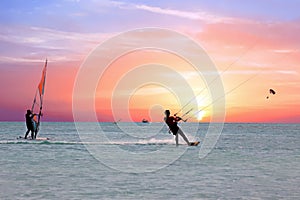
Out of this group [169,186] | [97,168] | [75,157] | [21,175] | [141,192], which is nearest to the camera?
[141,192]

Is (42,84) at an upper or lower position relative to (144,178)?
upper

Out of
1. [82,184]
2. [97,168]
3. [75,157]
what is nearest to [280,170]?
[97,168]

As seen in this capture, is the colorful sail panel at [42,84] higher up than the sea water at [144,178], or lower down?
higher up

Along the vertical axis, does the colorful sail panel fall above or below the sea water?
above

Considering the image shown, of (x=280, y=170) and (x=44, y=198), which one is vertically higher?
(x=280, y=170)

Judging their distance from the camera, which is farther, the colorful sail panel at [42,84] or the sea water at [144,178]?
the colorful sail panel at [42,84]

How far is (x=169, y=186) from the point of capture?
701 inches

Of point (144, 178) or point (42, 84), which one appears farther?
point (42, 84)

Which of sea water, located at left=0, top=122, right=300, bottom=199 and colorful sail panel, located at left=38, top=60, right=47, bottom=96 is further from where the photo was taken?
colorful sail panel, located at left=38, top=60, right=47, bottom=96

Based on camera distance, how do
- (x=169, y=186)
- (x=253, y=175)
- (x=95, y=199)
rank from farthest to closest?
(x=253, y=175) → (x=169, y=186) → (x=95, y=199)

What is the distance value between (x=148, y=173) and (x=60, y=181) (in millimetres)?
Answer: 4711

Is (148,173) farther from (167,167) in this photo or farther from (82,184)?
(82,184)

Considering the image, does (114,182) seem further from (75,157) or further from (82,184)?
(75,157)

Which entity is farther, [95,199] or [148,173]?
[148,173]
